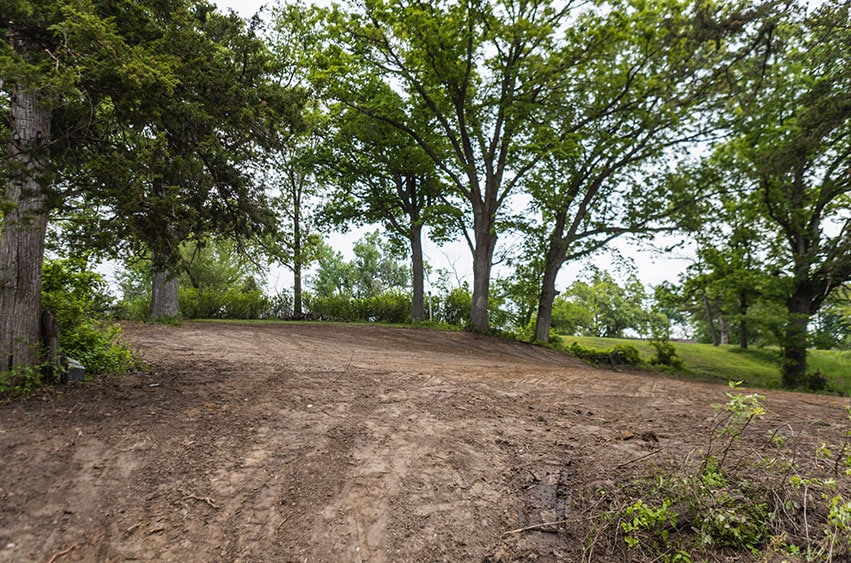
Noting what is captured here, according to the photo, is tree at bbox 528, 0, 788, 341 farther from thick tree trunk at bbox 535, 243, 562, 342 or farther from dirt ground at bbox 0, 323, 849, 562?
dirt ground at bbox 0, 323, 849, 562

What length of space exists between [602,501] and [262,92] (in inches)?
204

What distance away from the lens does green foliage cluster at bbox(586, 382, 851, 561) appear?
199 centimetres

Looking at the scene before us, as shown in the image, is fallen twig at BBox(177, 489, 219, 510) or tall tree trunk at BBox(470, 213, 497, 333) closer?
fallen twig at BBox(177, 489, 219, 510)

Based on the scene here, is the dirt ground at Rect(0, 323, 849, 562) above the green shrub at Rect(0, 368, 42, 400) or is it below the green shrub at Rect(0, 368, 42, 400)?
below

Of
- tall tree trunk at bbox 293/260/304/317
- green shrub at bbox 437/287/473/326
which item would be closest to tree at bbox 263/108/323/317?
tall tree trunk at bbox 293/260/304/317

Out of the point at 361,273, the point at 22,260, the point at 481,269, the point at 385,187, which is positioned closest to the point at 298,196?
the point at 385,187

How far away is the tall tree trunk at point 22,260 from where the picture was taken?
3.99 metres

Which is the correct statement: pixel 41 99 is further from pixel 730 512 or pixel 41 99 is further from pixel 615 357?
pixel 615 357

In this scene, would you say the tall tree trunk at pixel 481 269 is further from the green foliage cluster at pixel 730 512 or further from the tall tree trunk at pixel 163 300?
the green foliage cluster at pixel 730 512

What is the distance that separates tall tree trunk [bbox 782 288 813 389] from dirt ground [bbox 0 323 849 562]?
7.84 metres

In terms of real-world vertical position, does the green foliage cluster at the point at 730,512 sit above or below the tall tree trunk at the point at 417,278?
below

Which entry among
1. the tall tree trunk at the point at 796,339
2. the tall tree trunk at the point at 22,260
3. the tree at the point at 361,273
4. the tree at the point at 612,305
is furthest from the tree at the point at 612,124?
the tree at the point at 361,273

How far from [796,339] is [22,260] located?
52.0 feet

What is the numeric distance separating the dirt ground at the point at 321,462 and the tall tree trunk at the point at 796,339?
7.84 metres
